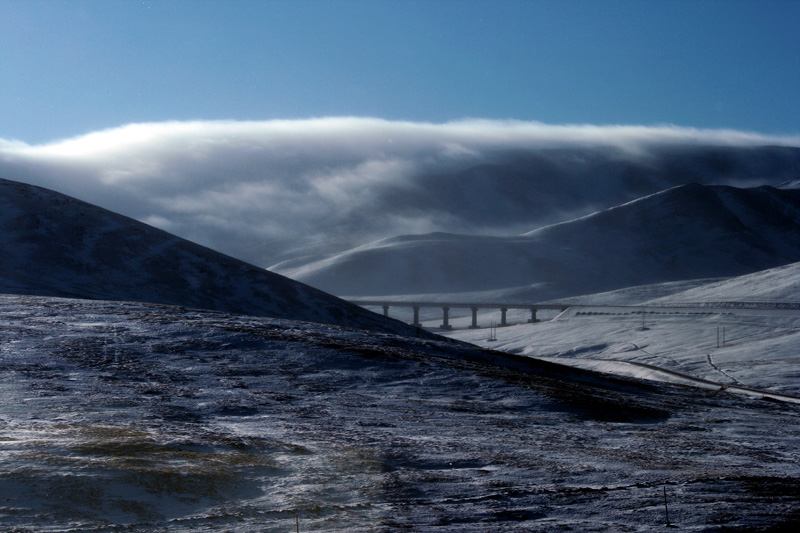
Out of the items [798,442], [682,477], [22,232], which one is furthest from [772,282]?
[682,477]

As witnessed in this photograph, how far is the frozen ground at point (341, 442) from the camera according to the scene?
1048 centimetres

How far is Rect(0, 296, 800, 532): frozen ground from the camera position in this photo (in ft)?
34.4

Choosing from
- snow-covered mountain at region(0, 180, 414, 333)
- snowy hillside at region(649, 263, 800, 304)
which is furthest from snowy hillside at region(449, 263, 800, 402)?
snow-covered mountain at region(0, 180, 414, 333)

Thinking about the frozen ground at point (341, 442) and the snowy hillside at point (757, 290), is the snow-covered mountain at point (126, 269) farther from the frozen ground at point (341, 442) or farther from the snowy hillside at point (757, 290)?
the snowy hillside at point (757, 290)

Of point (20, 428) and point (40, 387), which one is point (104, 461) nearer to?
point (20, 428)

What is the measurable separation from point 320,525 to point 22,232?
59231 mm

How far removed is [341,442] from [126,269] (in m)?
49.0

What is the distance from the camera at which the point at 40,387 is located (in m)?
20.2

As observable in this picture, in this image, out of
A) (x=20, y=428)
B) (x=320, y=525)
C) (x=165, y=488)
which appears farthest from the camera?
(x=20, y=428)

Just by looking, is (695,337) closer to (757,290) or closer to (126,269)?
(757,290)

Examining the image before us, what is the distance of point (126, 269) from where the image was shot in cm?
6022

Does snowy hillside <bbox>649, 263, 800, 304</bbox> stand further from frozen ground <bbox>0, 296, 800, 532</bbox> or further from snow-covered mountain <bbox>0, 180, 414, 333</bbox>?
frozen ground <bbox>0, 296, 800, 532</bbox>

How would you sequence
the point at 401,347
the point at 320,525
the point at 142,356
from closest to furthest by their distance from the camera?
the point at 320,525, the point at 142,356, the point at 401,347

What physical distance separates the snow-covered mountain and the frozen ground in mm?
24028
